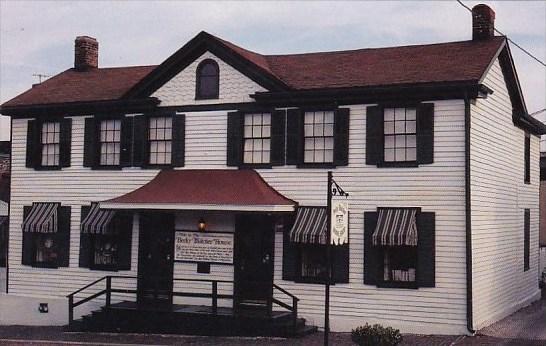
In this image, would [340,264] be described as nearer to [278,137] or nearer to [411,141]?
[411,141]

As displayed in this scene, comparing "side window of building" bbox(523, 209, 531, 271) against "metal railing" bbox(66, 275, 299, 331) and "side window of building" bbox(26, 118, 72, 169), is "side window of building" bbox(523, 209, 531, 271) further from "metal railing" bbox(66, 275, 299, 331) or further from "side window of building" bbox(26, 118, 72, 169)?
"side window of building" bbox(26, 118, 72, 169)

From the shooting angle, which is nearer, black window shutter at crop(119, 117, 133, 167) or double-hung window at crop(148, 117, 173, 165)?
double-hung window at crop(148, 117, 173, 165)

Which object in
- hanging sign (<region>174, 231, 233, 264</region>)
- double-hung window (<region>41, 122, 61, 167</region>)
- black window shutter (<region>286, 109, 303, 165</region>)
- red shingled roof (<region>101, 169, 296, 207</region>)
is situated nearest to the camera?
red shingled roof (<region>101, 169, 296, 207</region>)

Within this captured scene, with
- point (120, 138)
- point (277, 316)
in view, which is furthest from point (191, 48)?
point (277, 316)

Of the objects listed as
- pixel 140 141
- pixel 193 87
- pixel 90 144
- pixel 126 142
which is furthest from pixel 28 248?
pixel 193 87

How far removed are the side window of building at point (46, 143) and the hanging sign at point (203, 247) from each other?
15.6ft

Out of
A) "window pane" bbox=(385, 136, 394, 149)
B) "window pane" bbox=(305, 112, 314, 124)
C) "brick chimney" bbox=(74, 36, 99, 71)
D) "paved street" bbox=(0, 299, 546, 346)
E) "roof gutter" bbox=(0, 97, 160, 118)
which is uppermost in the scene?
"brick chimney" bbox=(74, 36, 99, 71)

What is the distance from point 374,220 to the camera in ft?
61.0

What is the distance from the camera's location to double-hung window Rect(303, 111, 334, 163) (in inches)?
760

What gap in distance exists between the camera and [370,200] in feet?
61.4

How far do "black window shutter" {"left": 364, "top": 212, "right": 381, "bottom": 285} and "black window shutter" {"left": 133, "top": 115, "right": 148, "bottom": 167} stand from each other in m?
6.68

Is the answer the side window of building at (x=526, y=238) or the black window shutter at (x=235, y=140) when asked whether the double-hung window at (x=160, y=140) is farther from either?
the side window of building at (x=526, y=238)

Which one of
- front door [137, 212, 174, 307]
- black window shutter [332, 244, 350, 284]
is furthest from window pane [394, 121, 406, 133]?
front door [137, 212, 174, 307]

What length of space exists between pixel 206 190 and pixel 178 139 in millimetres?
2021
